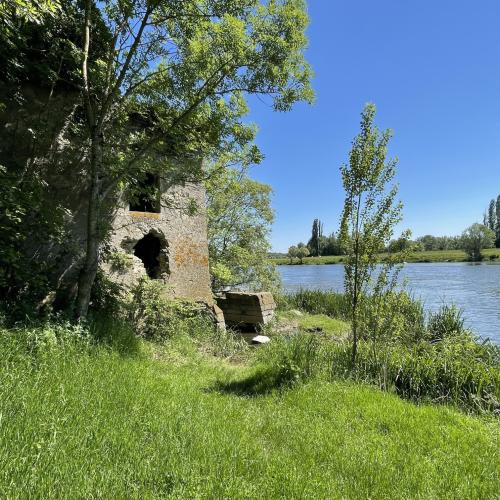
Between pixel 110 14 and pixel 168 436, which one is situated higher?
pixel 110 14

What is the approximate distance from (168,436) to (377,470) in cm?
165

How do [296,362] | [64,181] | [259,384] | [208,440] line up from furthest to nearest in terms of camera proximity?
[64,181] → [296,362] → [259,384] → [208,440]

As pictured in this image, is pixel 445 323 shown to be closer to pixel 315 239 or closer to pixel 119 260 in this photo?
pixel 119 260

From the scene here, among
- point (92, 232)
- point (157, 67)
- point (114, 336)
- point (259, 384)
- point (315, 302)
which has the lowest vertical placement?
point (315, 302)

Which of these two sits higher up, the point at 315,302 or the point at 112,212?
the point at 112,212

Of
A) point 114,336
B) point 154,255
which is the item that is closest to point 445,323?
point 154,255

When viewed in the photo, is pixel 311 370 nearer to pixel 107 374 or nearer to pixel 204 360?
pixel 204 360

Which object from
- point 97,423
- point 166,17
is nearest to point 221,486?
point 97,423

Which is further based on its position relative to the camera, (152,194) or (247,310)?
(247,310)

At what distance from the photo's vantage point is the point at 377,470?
2.80 meters

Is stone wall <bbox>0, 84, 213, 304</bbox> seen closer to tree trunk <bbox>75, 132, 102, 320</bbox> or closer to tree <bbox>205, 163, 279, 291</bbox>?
tree trunk <bbox>75, 132, 102, 320</bbox>

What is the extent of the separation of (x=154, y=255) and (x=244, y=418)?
5696mm

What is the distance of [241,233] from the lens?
15.7 m

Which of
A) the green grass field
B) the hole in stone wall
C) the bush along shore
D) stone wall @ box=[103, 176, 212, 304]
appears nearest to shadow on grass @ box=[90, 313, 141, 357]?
the bush along shore
